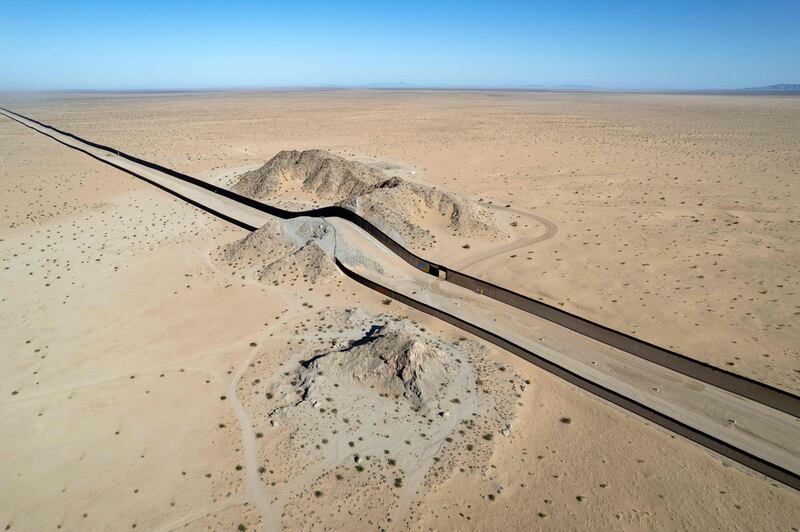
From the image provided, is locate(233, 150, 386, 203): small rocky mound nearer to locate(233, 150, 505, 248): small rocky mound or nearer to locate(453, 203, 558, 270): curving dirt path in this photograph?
locate(233, 150, 505, 248): small rocky mound

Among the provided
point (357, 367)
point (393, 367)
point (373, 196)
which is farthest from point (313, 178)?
point (393, 367)

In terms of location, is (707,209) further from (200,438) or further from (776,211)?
(200,438)

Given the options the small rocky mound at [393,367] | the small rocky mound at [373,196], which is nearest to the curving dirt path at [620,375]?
the small rocky mound at [393,367]

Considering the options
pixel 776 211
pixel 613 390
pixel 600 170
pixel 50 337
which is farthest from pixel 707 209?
pixel 50 337

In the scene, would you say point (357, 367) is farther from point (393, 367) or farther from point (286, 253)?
point (286, 253)

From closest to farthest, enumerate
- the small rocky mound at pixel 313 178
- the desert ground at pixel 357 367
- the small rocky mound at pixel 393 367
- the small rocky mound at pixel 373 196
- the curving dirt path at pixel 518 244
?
the desert ground at pixel 357 367 < the small rocky mound at pixel 393 367 < the curving dirt path at pixel 518 244 < the small rocky mound at pixel 373 196 < the small rocky mound at pixel 313 178

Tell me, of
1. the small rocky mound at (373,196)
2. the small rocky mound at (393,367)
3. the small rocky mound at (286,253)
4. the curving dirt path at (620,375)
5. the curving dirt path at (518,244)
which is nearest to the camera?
the curving dirt path at (620,375)

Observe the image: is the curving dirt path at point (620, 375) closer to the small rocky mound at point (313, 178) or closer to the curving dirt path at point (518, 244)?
the curving dirt path at point (518, 244)

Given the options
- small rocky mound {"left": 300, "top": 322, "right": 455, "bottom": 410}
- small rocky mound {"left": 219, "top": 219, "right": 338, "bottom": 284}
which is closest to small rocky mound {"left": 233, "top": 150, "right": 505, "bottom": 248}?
small rocky mound {"left": 219, "top": 219, "right": 338, "bottom": 284}
